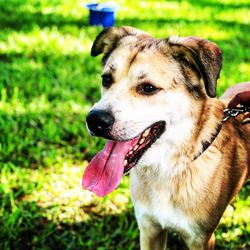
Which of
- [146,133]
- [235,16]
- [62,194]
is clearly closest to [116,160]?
[146,133]

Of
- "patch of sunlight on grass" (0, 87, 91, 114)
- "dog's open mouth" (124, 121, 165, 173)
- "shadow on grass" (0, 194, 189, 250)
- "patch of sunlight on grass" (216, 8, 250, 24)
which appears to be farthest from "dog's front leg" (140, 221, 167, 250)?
"patch of sunlight on grass" (216, 8, 250, 24)

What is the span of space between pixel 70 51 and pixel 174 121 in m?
4.03

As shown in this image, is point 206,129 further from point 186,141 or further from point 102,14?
point 102,14

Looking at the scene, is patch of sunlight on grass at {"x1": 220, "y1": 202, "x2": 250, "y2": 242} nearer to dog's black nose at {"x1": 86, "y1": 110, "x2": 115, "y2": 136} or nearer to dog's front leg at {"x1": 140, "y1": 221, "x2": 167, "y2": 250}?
dog's front leg at {"x1": 140, "y1": 221, "x2": 167, "y2": 250}

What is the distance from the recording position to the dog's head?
104 inches

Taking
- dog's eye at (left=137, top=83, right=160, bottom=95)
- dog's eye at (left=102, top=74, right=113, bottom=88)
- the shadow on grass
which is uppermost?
dog's eye at (left=137, top=83, right=160, bottom=95)

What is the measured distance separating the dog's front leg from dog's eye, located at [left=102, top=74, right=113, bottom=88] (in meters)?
0.99

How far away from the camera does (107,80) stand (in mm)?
2939

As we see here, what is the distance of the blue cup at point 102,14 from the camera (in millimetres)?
7076

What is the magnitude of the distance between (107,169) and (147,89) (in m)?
0.55

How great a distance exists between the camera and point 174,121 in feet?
9.09

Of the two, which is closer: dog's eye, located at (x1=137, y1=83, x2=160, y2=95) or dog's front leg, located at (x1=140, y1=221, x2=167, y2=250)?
dog's eye, located at (x1=137, y1=83, x2=160, y2=95)

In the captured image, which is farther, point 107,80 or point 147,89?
point 107,80

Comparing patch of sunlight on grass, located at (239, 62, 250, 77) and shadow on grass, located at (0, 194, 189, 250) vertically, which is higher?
patch of sunlight on grass, located at (239, 62, 250, 77)
